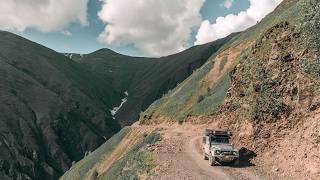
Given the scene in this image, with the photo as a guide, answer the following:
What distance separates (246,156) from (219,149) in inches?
122

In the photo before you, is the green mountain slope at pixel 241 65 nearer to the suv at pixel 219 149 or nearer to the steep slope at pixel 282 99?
the steep slope at pixel 282 99

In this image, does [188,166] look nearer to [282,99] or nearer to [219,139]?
[219,139]

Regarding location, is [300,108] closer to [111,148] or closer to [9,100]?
[111,148]

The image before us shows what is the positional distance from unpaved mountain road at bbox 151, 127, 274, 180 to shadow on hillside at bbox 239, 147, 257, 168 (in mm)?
1132

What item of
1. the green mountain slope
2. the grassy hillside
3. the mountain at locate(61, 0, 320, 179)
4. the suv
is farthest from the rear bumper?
the grassy hillside

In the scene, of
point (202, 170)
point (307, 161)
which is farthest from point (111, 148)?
point (307, 161)

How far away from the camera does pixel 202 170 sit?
1346 inches

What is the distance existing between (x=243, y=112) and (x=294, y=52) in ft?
22.9

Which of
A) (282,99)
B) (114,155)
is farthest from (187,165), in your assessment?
(114,155)

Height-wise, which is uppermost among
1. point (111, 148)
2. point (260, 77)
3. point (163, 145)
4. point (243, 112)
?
point (260, 77)

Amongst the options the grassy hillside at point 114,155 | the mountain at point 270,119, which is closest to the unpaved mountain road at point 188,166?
the mountain at point 270,119

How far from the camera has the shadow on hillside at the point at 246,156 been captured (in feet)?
116

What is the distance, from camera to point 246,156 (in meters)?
36.6

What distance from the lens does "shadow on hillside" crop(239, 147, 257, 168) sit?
116 ft
